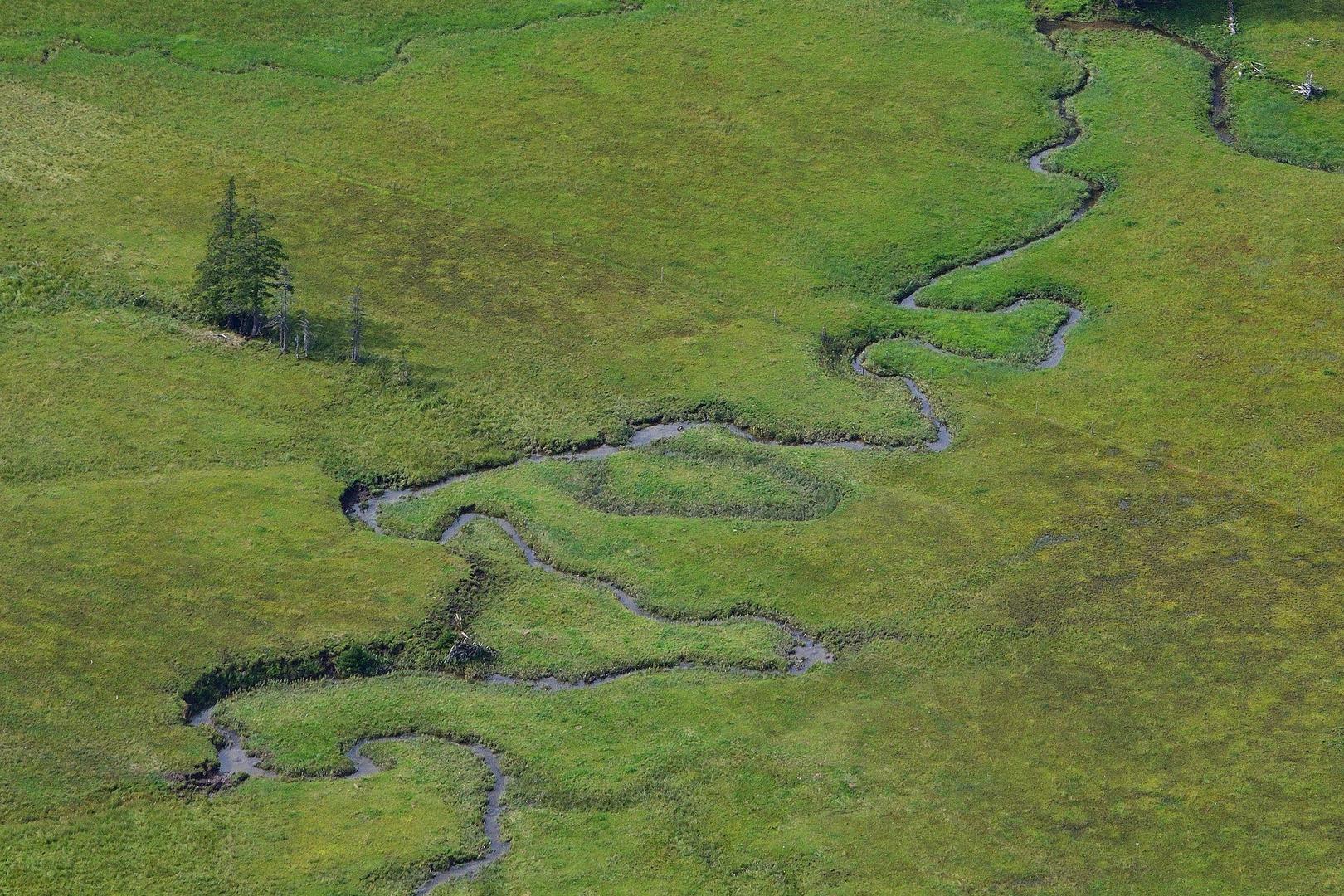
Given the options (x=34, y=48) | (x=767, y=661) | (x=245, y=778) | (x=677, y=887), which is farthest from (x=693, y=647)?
(x=34, y=48)

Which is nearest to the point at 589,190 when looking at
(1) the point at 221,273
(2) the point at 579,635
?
(1) the point at 221,273

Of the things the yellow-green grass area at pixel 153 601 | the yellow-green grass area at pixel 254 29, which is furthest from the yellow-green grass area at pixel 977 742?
the yellow-green grass area at pixel 254 29

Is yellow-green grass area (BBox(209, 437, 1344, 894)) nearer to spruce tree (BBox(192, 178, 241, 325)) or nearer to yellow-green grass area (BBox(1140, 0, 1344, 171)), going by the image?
spruce tree (BBox(192, 178, 241, 325))

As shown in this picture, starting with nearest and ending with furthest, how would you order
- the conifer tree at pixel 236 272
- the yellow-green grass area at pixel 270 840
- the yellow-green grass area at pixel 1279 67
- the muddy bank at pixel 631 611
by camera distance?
the yellow-green grass area at pixel 270 840 < the muddy bank at pixel 631 611 < the conifer tree at pixel 236 272 < the yellow-green grass area at pixel 1279 67

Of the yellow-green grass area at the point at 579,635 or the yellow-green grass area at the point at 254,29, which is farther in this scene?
the yellow-green grass area at the point at 254,29

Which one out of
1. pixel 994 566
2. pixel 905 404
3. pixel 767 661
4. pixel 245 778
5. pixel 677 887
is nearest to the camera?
pixel 677 887

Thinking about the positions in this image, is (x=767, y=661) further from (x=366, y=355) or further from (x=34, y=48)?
(x=34, y=48)

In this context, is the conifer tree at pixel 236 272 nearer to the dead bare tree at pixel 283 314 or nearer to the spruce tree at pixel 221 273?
the spruce tree at pixel 221 273
